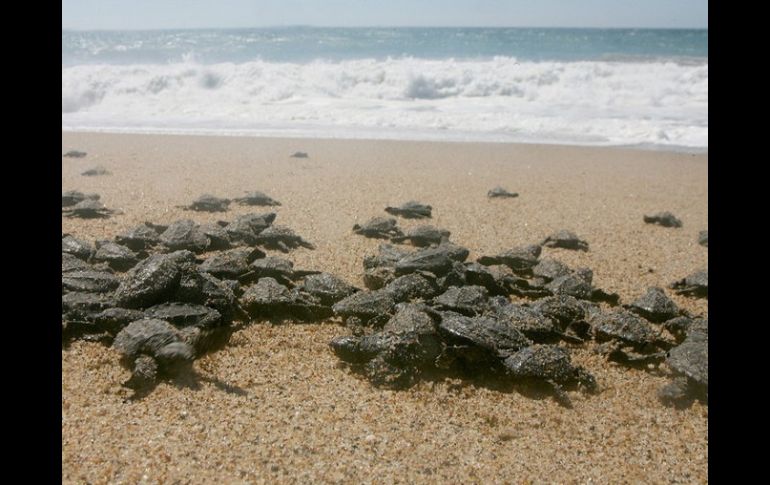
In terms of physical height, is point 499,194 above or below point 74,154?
below

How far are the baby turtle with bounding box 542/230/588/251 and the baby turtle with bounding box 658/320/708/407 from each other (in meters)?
2.32

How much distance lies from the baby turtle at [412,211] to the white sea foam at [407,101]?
5.70 meters

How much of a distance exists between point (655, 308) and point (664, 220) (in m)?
2.75

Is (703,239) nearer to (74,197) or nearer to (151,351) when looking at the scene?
(151,351)

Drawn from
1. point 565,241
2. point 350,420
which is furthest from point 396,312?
point 565,241

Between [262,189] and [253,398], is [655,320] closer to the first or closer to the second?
[253,398]

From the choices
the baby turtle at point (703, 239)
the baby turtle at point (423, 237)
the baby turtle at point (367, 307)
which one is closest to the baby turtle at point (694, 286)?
the baby turtle at point (703, 239)

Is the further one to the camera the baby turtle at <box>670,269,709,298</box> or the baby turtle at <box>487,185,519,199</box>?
the baby turtle at <box>487,185,519,199</box>

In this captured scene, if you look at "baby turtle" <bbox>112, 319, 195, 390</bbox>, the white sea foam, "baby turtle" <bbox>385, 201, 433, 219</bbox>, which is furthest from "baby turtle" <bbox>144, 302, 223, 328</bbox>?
the white sea foam

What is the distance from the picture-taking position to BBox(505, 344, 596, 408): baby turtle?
2.90 metres

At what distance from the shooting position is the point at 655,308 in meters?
3.74

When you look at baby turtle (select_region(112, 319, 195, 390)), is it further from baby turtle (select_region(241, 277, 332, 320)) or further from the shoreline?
the shoreline
